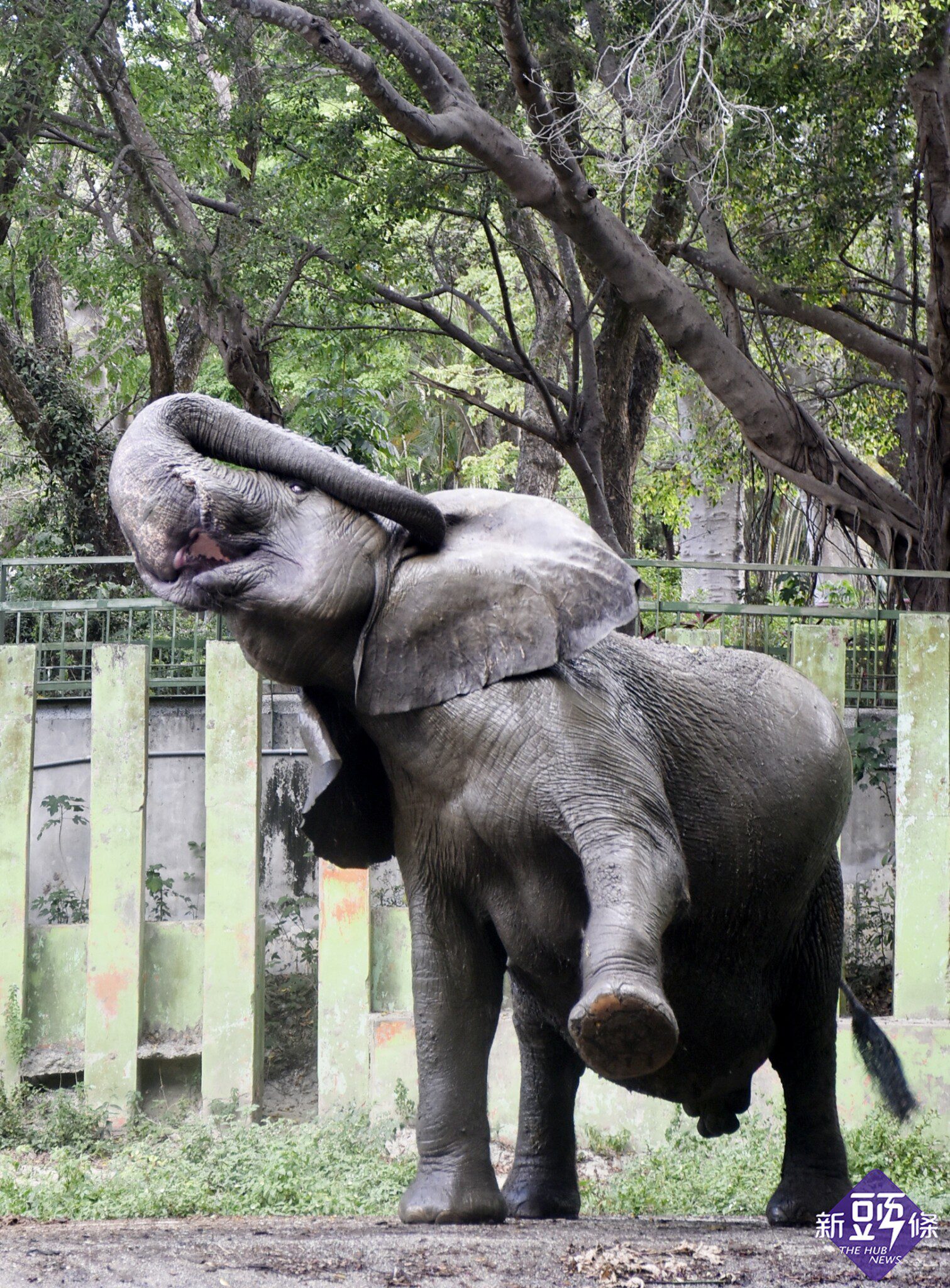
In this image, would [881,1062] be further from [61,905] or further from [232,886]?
[61,905]

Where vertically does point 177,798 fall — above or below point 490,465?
below

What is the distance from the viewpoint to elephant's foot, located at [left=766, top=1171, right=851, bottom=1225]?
408 centimetres

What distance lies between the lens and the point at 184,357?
15570 mm

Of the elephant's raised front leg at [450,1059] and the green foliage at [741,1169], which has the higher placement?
the elephant's raised front leg at [450,1059]

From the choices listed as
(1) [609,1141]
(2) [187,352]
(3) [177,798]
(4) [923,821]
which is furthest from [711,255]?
(1) [609,1141]

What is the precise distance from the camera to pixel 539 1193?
4172 millimetres

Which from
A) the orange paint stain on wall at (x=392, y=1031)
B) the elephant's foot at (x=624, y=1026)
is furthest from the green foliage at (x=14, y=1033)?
the elephant's foot at (x=624, y=1026)

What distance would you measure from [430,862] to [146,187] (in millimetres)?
9472

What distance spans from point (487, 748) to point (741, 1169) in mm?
2766

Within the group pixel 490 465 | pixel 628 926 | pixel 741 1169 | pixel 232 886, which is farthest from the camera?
pixel 490 465

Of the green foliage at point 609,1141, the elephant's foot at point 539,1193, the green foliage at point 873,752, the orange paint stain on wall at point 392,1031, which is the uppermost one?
the green foliage at point 873,752

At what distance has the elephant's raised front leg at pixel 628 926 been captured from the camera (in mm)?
2730

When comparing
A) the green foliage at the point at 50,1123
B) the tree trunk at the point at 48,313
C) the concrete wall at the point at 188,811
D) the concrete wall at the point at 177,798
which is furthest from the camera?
the tree trunk at the point at 48,313

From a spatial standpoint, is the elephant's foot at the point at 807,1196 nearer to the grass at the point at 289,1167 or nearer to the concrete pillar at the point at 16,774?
the grass at the point at 289,1167
